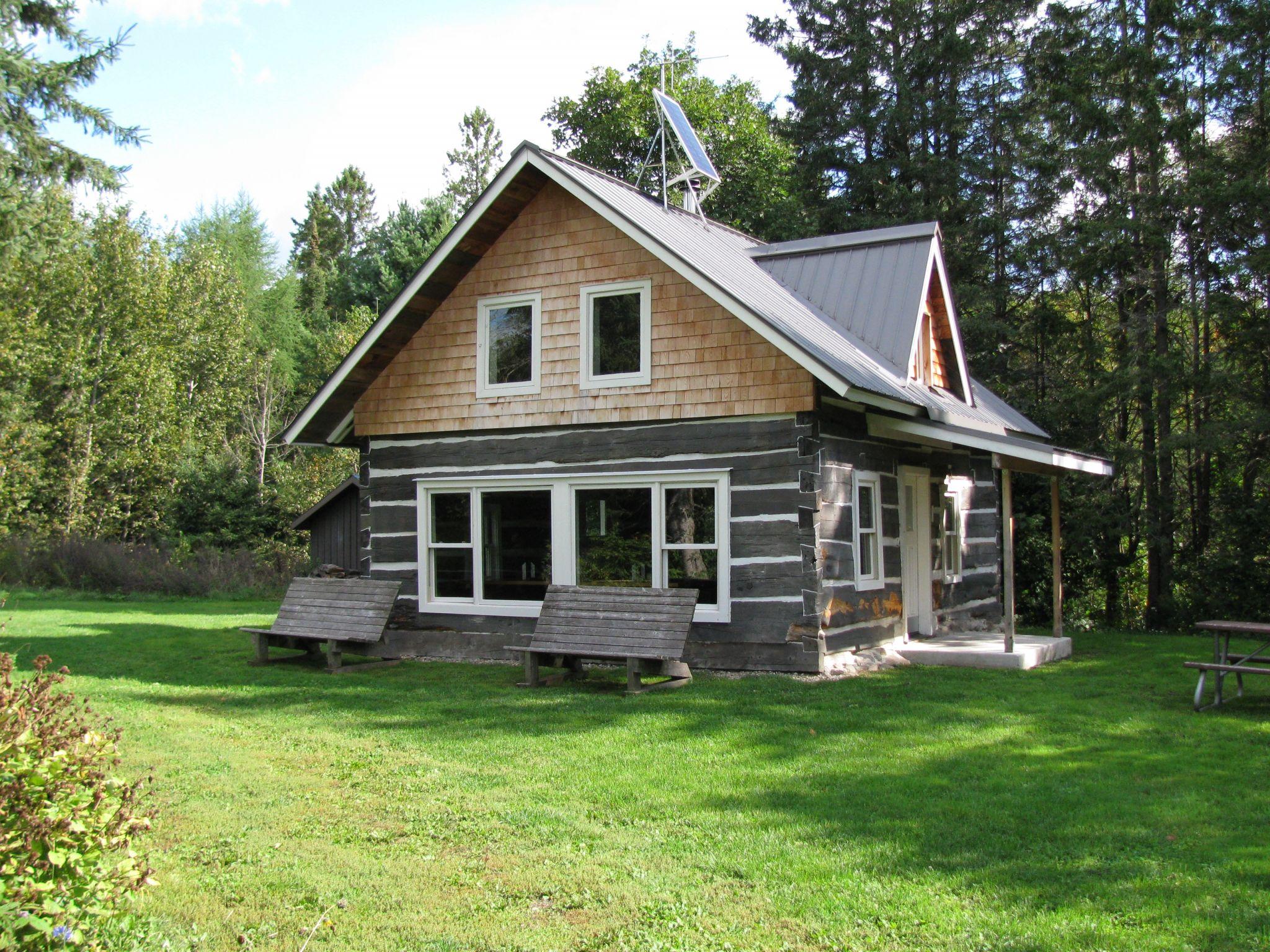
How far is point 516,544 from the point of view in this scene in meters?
14.0

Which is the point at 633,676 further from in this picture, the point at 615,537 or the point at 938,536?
the point at 938,536

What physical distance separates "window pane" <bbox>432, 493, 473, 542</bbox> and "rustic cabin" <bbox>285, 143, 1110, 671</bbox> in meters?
0.04

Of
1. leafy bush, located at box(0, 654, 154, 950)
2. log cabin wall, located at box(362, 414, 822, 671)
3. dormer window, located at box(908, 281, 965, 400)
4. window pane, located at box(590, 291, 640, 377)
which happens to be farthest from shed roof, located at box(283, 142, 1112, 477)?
leafy bush, located at box(0, 654, 154, 950)

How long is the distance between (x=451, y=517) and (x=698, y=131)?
23817 mm

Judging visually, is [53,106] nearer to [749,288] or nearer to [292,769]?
[749,288]

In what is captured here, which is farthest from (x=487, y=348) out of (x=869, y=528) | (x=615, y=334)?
(x=869, y=528)

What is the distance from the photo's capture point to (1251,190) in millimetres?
17234

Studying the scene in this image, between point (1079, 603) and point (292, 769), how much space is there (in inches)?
675

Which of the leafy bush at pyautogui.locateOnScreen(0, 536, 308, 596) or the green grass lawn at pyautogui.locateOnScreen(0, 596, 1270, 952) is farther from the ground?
the leafy bush at pyautogui.locateOnScreen(0, 536, 308, 596)

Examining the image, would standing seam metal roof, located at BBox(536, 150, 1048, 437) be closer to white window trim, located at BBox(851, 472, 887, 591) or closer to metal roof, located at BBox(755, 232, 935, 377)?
metal roof, located at BBox(755, 232, 935, 377)

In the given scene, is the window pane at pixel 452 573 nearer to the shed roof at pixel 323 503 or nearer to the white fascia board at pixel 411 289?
the white fascia board at pixel 411 289

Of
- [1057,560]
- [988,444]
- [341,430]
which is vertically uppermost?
[341,430]

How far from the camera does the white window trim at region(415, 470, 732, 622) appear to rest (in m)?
12.4

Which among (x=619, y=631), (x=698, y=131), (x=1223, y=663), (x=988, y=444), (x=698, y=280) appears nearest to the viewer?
(x=1223, y=663)
